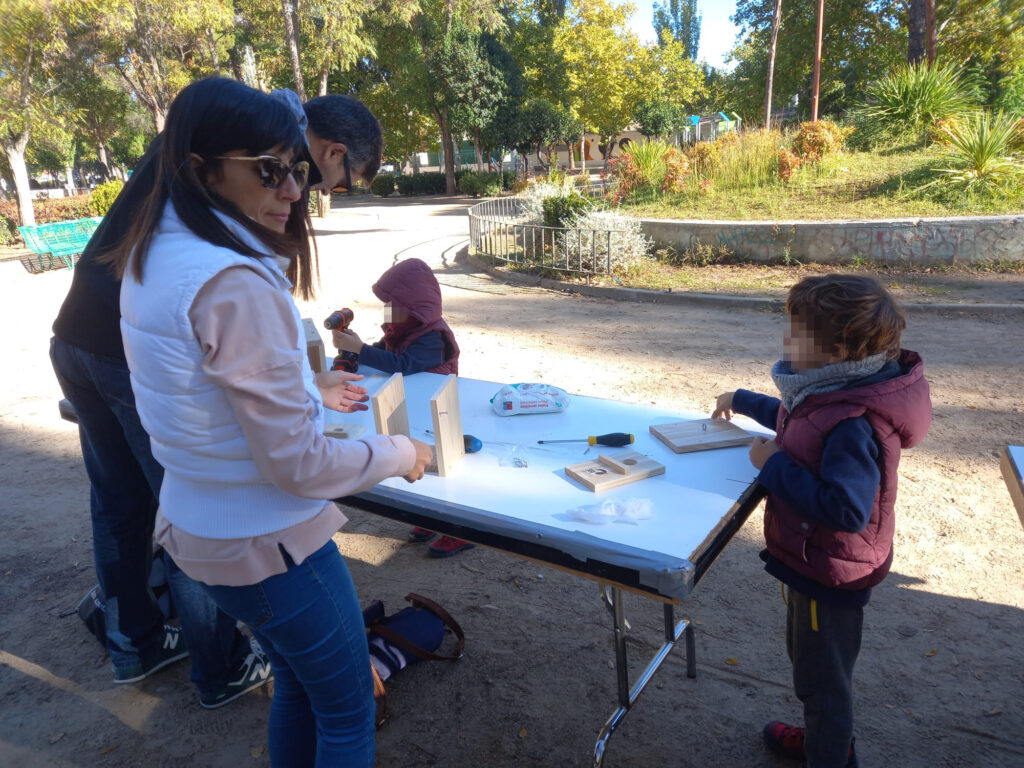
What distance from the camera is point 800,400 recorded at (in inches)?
68.9

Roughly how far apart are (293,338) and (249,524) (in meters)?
0.36

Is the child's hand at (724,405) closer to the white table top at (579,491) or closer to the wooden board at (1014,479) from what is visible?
the white table top at (579,491)

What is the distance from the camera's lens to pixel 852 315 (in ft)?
5.33

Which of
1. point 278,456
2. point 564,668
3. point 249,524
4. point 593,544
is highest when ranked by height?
point 278,456

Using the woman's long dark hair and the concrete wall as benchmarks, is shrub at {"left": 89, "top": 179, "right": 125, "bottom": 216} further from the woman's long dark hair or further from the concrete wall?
the woman's long dark hair

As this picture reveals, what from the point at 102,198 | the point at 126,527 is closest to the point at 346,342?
the point at 126,527

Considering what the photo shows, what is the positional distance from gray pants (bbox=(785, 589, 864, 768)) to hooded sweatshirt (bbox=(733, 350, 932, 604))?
0.20 feet

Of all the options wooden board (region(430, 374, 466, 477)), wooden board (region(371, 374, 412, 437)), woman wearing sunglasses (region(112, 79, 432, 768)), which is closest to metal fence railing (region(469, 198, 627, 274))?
wooden board (region(371, 374, 412, 437))

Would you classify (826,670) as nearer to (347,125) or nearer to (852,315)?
(852,315)

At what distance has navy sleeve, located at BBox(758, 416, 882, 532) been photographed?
5.18 feet

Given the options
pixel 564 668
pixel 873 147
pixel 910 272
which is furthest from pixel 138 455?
pixel 873 147

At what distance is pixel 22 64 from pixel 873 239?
68.6 feet

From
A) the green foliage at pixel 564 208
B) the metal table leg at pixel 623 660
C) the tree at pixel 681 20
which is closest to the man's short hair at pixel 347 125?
the metal table leg at pixel 623 660

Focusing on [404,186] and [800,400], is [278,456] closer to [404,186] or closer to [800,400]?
[800,400]
